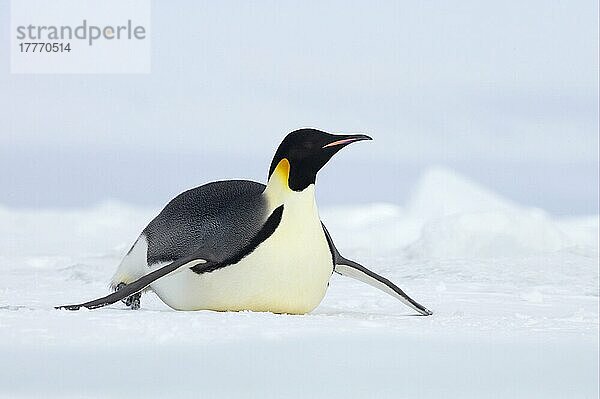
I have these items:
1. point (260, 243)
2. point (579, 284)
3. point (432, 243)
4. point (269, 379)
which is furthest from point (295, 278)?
point (432, 243)

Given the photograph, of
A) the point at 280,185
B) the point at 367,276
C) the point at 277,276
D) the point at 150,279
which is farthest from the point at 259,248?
the point at 367,276

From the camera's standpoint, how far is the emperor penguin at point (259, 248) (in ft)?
8.75

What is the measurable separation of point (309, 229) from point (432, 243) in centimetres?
373

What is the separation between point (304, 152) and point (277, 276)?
335 mm

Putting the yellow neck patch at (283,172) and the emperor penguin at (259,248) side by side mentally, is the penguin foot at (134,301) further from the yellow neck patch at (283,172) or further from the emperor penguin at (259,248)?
the yellow neck patch at (283,172)

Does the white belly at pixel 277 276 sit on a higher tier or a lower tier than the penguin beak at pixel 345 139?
lower

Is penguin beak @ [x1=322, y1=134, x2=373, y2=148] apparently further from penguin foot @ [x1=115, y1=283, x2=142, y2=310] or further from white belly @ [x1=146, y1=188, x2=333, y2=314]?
penguin foot @ [x1=115, y1=283, x2=142, y2=310]

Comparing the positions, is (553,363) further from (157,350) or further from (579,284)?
(579,284)

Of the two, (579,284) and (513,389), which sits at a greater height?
(513,389)

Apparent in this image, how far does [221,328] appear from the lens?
233 cm

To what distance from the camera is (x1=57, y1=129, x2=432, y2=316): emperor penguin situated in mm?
2666

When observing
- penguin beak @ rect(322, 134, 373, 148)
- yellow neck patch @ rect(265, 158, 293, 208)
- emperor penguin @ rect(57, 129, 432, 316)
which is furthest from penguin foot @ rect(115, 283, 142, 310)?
penguin beak @ rect(322, 134, 373, 148)

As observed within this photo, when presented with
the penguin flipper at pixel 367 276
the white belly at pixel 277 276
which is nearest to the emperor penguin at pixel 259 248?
the white belly at pixel 277 276

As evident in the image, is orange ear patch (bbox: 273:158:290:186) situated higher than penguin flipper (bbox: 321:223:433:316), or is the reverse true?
orange ear patch (bbox: 273:158:290:186)
